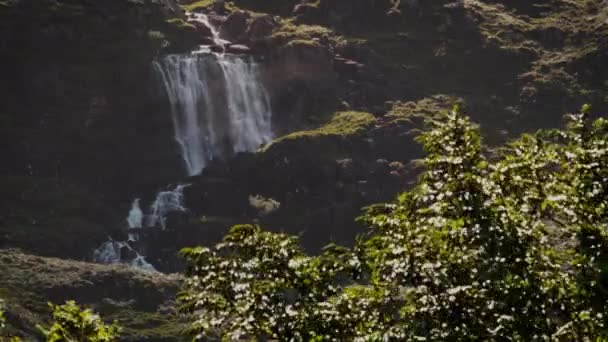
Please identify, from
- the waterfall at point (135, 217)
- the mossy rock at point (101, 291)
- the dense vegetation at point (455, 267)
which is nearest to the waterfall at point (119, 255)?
the waterfall at point (135, 217)

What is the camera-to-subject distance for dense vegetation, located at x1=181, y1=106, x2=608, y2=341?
26.6 metres

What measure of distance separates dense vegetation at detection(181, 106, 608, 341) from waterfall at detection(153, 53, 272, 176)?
155203 millimetres

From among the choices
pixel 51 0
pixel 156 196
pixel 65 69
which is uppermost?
pixel 51 0

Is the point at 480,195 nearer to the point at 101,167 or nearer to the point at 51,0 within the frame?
the point at 101,167

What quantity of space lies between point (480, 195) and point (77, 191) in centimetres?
14661

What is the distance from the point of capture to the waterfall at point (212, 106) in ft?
620

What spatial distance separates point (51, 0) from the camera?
7584 inches

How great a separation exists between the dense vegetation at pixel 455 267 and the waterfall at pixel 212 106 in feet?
509

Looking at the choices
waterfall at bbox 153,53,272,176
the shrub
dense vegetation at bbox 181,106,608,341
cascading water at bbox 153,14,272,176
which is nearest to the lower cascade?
waterfall at bbox 153,53,272,176

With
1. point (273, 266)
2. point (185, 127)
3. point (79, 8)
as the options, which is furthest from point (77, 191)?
point (273, 266)

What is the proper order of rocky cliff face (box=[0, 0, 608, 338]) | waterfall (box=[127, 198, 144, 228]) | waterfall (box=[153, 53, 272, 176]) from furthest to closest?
waterfall (box=[153, 53, 272, 176]) → waterfall (box=[127, 198, 144, 228]) → rocky cliff face (box=[0, 0, 608, 338])

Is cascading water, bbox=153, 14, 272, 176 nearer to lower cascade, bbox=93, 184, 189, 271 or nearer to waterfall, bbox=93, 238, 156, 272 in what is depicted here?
lower cascade, bbox=93, 184, 189, 271

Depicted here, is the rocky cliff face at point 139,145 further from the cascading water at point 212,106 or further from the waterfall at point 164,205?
the cascading water at point 212,106

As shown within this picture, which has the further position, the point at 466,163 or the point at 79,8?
the point at 79,8
